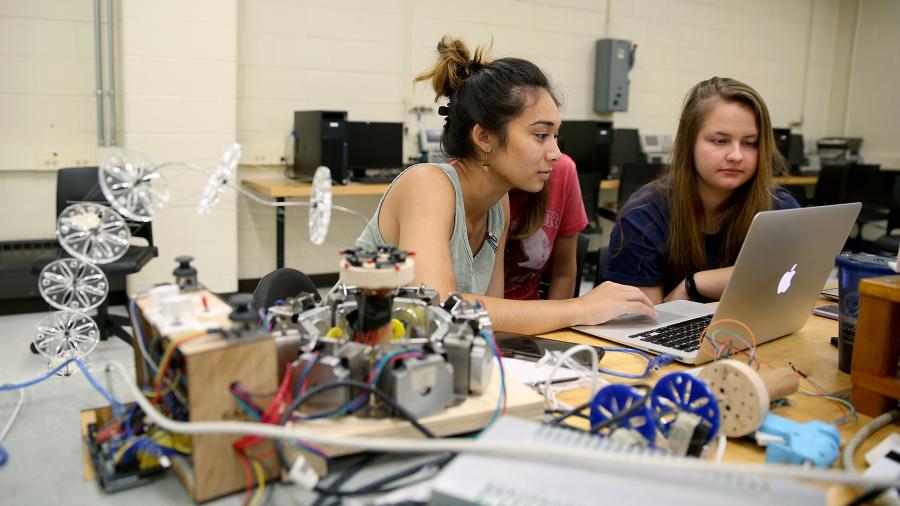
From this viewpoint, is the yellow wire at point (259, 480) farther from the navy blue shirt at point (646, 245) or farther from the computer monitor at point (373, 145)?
the computer monitor at point (373, 145)

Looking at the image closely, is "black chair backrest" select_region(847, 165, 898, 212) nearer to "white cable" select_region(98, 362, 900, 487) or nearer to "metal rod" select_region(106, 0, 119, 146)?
"metal rod" select_region(106, 0, 119, 146)

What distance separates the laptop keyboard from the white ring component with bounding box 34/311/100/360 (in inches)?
38.9

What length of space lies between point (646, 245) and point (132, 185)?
1402 mm

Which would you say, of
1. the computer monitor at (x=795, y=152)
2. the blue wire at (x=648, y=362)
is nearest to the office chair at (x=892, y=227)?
the computer monitor at (x=795, y=152)

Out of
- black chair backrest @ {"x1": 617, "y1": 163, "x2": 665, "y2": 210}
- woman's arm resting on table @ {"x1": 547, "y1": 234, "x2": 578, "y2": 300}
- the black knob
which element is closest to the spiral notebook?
the black knob

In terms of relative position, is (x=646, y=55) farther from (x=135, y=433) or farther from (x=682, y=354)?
(x=135, y=433)

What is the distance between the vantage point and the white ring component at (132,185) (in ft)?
2.85

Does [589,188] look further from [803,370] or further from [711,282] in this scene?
[803,370]

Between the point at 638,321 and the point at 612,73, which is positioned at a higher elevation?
the point at 612,73

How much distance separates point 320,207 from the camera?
87 centimetres

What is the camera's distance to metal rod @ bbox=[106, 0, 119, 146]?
12.7 ft

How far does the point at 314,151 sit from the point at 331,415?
136 inches

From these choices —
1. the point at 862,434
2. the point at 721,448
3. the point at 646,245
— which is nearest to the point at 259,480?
the point at 721,448

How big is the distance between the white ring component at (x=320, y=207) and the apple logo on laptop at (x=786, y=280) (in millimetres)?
909
